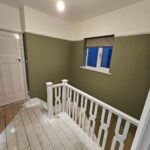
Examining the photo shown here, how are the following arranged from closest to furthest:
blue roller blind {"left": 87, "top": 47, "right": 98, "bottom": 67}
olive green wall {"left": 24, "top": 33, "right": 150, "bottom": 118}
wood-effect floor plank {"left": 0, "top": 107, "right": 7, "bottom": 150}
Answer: wood-effect floor plank {"left": 0, "top": 107, "right": 7, "bottom": 150}
olive green wall {"left": 24, "top": 33, "right": 150, "bottom": 118}
blue roller blind {"left": 87, "top": 47, "right": 98, "bottom": 67}

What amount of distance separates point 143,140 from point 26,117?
7.03 ft

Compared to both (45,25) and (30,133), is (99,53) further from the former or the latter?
(30,133)

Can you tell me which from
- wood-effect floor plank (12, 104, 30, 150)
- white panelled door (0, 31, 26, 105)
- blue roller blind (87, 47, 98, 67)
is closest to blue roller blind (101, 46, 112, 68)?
blue roller blind (87, 47, 98, 67)

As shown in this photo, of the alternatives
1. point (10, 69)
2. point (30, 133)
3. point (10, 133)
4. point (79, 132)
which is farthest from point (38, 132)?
point (10, 69)

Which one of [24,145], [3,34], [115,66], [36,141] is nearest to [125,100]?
[115,66]

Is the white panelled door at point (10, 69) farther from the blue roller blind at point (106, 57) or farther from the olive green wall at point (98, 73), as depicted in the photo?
the blue roller blind at point (106, 57)

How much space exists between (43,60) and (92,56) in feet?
4.79

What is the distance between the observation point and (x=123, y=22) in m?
1.86

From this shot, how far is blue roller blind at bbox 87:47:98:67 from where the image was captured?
2720 mm

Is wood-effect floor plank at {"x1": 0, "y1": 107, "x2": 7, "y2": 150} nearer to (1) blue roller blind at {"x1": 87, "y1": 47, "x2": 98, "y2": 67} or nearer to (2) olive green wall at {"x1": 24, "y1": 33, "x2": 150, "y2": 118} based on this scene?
(2) olive green wall at {"x1": 24, "y1": 33, "x2": 150, "y2": 118}

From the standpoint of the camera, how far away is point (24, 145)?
4.57ft

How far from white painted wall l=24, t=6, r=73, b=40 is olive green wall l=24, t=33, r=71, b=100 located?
0.46ft

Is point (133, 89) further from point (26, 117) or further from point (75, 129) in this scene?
point (26, 117)

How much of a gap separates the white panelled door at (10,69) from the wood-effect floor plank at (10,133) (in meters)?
0.47
